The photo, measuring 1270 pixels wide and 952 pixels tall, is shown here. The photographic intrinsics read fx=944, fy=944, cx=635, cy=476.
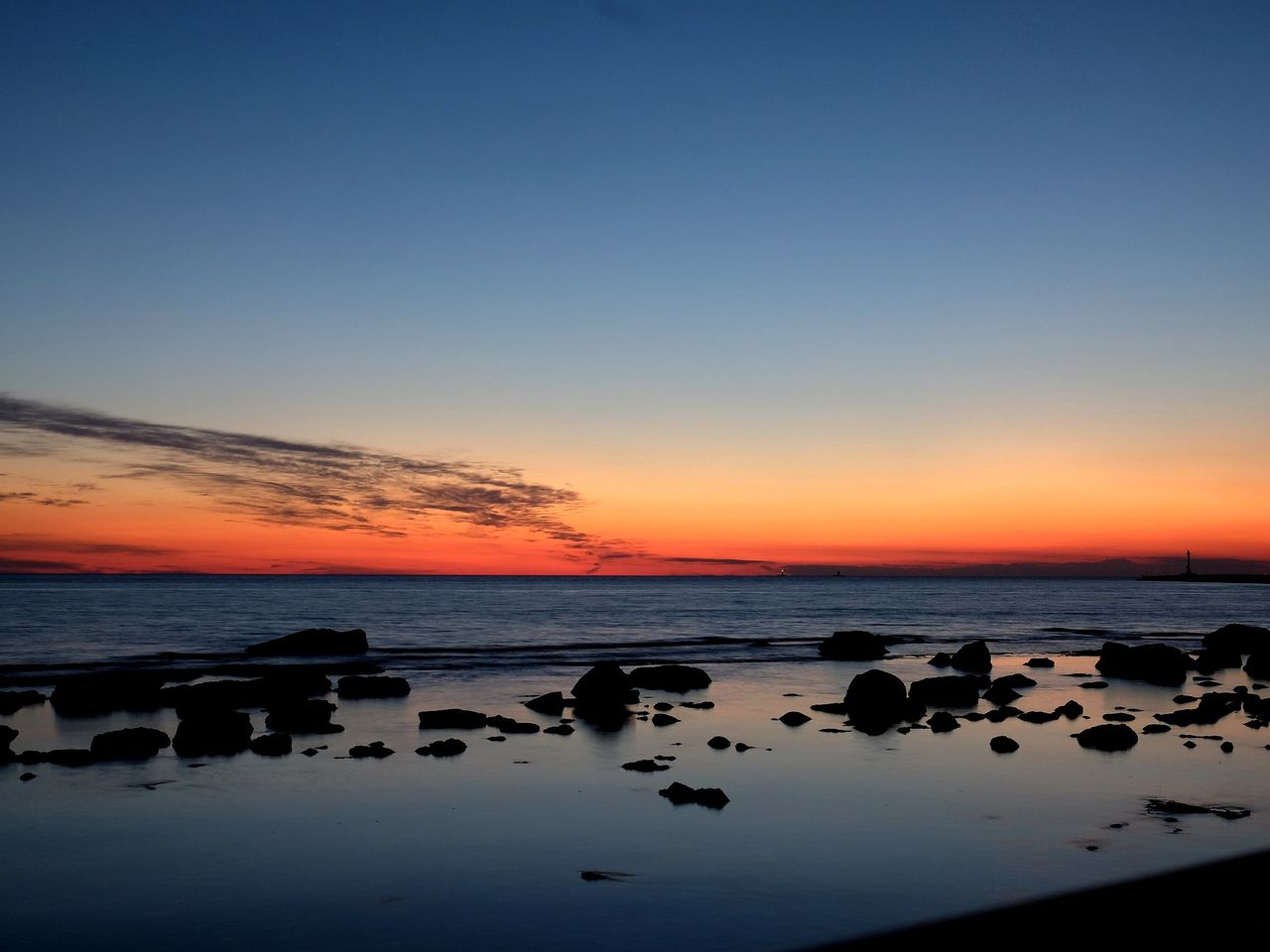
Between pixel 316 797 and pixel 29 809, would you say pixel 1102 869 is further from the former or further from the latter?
pixel 29 809

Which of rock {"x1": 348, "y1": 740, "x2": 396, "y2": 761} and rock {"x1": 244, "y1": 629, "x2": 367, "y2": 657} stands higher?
rock {"x1": 348, "y1": 740, "x2": 396, "y2": 761}

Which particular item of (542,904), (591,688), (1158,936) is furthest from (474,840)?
(591,688)

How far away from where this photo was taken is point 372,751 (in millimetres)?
26234

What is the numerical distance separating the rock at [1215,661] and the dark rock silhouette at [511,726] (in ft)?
119

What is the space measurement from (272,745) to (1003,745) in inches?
807

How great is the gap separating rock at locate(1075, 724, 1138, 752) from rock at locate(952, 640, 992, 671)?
2535cm

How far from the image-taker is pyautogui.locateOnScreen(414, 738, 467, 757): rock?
1021 inches

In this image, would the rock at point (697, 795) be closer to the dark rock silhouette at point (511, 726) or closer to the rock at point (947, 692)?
the dark rock silhouette at point (511, 726)

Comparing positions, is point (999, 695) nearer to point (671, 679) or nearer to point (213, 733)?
point (671, 679)

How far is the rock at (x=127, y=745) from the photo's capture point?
2533cm

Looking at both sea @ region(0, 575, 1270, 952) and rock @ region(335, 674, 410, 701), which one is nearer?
sea @ region(0, 575, 1270, 952)

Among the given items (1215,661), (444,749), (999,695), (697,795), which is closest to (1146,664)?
(1215,661)

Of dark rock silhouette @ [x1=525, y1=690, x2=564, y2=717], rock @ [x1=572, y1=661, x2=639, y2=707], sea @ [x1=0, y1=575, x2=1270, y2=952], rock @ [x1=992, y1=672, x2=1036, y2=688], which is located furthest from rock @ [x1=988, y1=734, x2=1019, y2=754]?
dark rock silhouette @ [x1=525, y1=690, x2=564, y2=717]

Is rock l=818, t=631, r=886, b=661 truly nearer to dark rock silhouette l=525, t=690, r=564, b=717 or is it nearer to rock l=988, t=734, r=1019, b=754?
dark rock silhouette l=525, t=690, r=564, b=717
